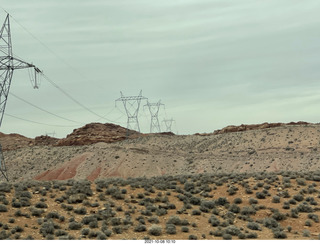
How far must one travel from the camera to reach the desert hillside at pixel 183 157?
83875mm

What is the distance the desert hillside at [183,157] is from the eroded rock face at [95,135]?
1685 centimetres

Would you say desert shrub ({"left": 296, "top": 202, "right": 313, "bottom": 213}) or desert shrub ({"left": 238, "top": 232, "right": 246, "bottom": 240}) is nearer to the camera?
desert shrub ({"left": 238, "top": 232, "right": 246, "bottom": 240})

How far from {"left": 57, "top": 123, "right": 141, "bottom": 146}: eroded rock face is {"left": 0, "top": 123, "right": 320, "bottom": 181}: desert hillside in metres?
16.8

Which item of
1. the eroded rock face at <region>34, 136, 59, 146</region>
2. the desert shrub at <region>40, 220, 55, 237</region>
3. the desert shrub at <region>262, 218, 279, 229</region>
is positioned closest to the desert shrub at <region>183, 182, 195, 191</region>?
the desert shrub at <region>262, 218, 279, 229</region>

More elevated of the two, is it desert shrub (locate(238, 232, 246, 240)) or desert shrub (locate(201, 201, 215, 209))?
desert shrub (locate(201, 201, 215, 209))

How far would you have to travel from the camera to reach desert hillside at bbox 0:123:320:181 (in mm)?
83875

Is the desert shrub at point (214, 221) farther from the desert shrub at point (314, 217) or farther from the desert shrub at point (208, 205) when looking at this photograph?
the desert shrub at point (314, 217)

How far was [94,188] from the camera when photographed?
33.9 metres

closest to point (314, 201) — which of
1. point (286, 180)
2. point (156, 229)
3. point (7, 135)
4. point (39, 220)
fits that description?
point (286, 180)

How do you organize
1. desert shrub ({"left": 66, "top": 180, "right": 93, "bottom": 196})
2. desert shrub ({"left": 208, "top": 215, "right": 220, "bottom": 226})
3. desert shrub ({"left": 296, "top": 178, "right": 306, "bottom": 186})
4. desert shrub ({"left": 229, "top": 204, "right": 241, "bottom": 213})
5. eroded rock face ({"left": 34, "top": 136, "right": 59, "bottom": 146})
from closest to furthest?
desert shrub ({"left": 208, "top": 215, "right": 220, "bottom": 226})
desert shrub ({"left": 229, "top": 204, "right": 241, "bottom": 213})
desert shrub ({"left": 66, "top": 180, "right": 93, "bottom": 196})
desert shrub ({"left": 296, "top": 178, "right": 306, "bottom": 186})
eroded rock face ({"left": 34, "top": 136, "right": 59, "bottom": 146})

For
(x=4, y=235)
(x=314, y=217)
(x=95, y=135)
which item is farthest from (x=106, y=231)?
(x=95, y=135)

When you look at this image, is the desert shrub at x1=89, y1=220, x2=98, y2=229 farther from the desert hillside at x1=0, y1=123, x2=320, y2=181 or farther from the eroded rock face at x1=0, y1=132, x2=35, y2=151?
the eroded rock face at x1=0, y1=132, x2=35, y2=151

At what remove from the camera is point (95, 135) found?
143 metres

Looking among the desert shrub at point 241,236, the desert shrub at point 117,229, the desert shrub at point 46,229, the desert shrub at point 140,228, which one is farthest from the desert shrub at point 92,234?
the desert shrub at point 241,236
